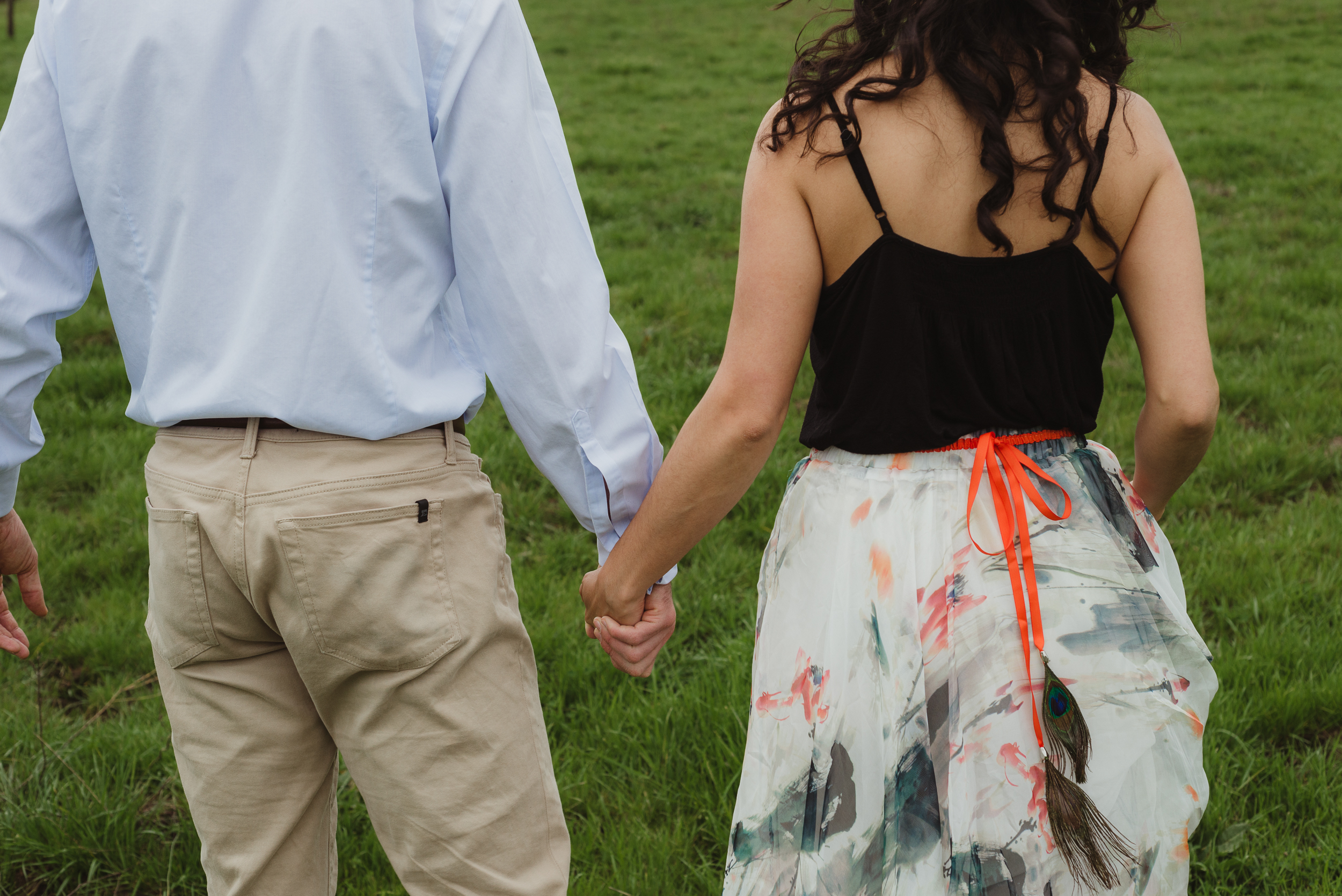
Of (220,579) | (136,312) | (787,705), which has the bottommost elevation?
(787,705)

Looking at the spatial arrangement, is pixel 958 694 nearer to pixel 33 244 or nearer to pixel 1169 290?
pixel 1169 290

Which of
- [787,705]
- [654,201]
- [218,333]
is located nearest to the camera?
[218,333]

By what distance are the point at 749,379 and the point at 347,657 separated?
2.23ft

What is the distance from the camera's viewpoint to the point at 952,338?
1.49 m

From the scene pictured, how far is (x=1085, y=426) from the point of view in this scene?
5.39ft

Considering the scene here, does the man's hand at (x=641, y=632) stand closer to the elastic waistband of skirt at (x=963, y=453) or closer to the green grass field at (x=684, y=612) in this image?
the elastic waistband of skirt at (x=963, y=453)

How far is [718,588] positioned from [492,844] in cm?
187

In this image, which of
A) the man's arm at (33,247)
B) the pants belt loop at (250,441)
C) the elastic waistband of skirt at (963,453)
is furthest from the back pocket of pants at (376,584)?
the elastic waistband of skirt at (963,453)

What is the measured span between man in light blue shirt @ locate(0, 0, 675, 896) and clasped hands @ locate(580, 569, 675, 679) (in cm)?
18

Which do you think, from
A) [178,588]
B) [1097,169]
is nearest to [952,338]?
[1097,169]

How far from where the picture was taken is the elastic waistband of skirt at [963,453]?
5.12 ft

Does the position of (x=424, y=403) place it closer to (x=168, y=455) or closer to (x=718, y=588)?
(x=168, y=455)

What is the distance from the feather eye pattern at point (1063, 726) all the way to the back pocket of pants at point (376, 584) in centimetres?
81

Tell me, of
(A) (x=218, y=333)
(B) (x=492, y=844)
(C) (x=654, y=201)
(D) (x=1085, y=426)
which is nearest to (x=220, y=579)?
(A) (x=218, y=333)
